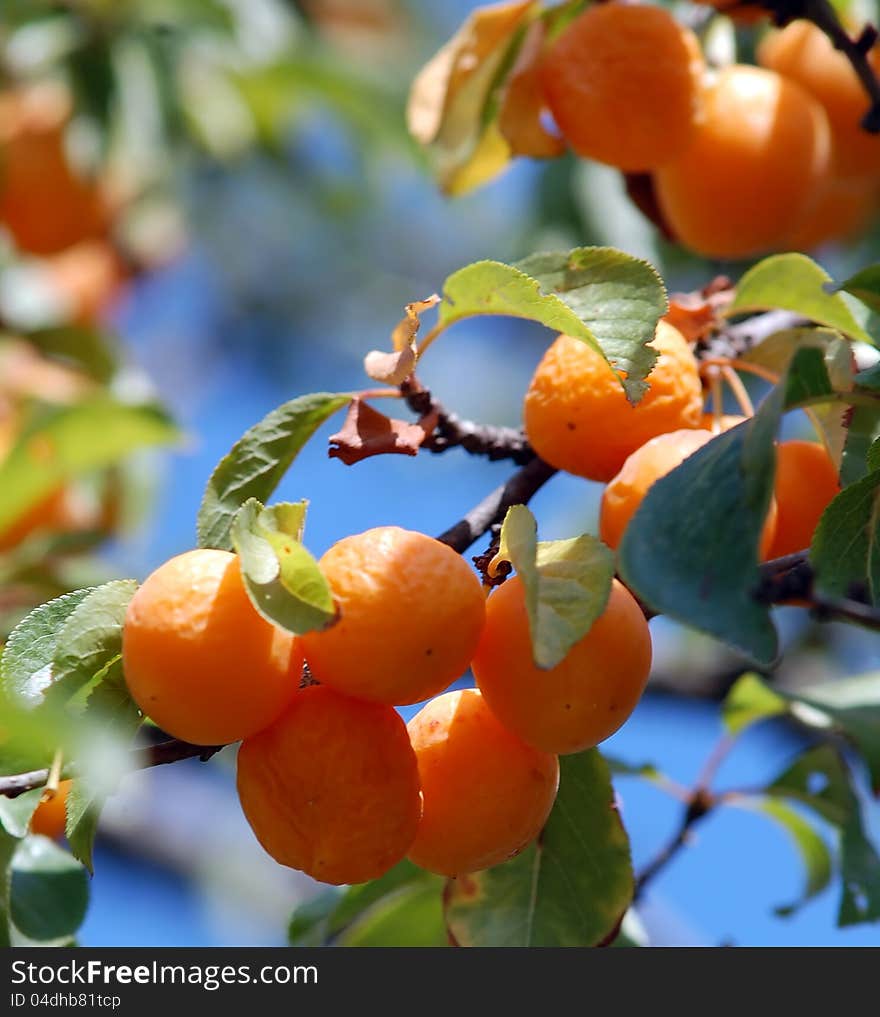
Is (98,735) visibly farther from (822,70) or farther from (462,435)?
(822,70)

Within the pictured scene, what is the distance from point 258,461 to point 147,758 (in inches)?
11.1

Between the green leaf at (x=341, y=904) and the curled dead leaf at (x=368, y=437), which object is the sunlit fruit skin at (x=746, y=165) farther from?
the green leaf at (x=341, y=904)

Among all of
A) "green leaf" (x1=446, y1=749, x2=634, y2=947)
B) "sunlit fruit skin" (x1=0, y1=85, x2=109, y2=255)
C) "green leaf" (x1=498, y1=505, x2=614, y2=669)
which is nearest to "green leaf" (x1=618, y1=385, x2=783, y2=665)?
"green leaf" (x1=498, y1=505, x2=614, y2=669)

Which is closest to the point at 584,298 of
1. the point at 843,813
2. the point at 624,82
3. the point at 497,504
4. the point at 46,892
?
the point at 497,504

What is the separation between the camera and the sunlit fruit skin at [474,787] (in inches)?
38.9

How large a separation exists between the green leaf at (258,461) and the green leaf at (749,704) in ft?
2.97

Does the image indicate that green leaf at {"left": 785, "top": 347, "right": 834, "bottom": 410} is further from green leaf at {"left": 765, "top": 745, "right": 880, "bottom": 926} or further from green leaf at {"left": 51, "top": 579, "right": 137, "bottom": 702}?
green leaf at {"left": 765, "top": 745, "right": 880, "bottom": 926}

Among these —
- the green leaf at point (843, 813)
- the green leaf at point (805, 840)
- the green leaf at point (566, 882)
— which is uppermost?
the green leaf at point (566, 882)

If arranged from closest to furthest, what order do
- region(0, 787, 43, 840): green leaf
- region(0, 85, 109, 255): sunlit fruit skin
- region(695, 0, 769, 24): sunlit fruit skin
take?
region(0, 787, 43, 840): green leaf
region(695, 0, 769, 24): sunlit fruit skin
region(0, 85, 109, 255): sunlit fruit skin

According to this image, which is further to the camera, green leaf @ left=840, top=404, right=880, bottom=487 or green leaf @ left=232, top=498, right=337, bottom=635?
green leaf @ left=840, top=404, right=880, bottom=487

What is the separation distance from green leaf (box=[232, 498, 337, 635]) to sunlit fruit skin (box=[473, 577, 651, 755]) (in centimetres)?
13

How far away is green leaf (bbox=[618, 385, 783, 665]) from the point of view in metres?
Result: 0.81

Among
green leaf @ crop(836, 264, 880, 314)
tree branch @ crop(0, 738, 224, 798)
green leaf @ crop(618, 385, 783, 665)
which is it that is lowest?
tree branch @ crop(0, 738, 224, 798)

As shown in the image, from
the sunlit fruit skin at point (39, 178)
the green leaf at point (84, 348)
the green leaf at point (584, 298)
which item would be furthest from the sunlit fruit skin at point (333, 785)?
the sunlit fruit skin at point (39, 178)
